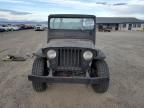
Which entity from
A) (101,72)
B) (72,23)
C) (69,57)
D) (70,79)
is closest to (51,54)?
(69,57)

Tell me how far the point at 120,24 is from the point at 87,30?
72.9m

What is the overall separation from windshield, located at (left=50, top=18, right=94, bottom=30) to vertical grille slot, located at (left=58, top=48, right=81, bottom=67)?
1.71 meters

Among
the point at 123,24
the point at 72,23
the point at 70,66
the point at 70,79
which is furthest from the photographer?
the point at 123,24

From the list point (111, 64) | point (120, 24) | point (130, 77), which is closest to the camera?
point (130, 77)

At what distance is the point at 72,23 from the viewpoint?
22.3 ft

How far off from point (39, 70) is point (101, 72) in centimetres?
156

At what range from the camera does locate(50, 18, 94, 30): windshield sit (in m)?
6.68

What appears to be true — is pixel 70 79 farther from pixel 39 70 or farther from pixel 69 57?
pixel 39 70

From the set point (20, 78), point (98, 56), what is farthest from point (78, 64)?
point (20, 78)

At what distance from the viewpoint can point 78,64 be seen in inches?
209

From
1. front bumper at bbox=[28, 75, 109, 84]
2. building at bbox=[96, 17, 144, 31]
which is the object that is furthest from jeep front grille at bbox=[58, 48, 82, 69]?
building at bbox=[96, 17, 144, 31]

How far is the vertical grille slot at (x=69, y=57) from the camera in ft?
17.0

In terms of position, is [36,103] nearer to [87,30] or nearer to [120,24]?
[87,30]

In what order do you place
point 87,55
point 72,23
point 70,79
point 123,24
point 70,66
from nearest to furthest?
point 70,79, point 87,55, point 70,66, point 72,23, point 123,24
